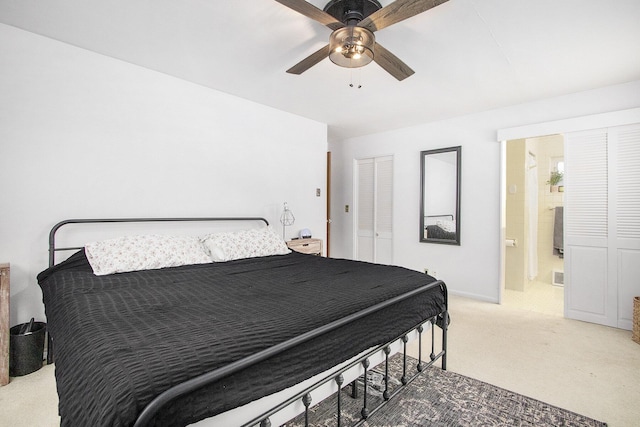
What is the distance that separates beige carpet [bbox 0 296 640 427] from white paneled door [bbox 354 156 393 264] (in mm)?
1908

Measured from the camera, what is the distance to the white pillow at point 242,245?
2913 mm

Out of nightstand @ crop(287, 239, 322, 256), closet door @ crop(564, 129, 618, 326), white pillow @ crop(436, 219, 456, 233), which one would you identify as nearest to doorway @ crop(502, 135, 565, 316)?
closet door @ crop(564, 129, 618, 326)

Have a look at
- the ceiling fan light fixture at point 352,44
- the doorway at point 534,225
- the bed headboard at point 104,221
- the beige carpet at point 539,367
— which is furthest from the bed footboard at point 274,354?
Result: the doorway at point 534,225

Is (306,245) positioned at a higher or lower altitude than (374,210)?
lower

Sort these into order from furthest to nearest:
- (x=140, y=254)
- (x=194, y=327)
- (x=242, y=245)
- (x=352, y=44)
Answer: (x=242, y=245)
(x=140, y=254)
(x=352, y=44)
(x=194, y=327)

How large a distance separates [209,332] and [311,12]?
1741mm

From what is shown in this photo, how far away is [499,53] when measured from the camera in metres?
Answer: 2.57

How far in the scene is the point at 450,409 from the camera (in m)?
1.83

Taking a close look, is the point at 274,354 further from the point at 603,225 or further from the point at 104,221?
the point at 603,225

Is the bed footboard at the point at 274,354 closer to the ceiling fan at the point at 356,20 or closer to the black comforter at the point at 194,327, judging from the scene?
the black comforter at the point at 194,327

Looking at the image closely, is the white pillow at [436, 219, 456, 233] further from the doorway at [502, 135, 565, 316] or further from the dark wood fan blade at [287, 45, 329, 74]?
the dark wood fan blade at [287, 45, 329, 74]

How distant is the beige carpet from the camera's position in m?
1.85

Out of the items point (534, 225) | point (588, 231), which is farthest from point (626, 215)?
point (534, 225)

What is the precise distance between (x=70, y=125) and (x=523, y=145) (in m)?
5.27
